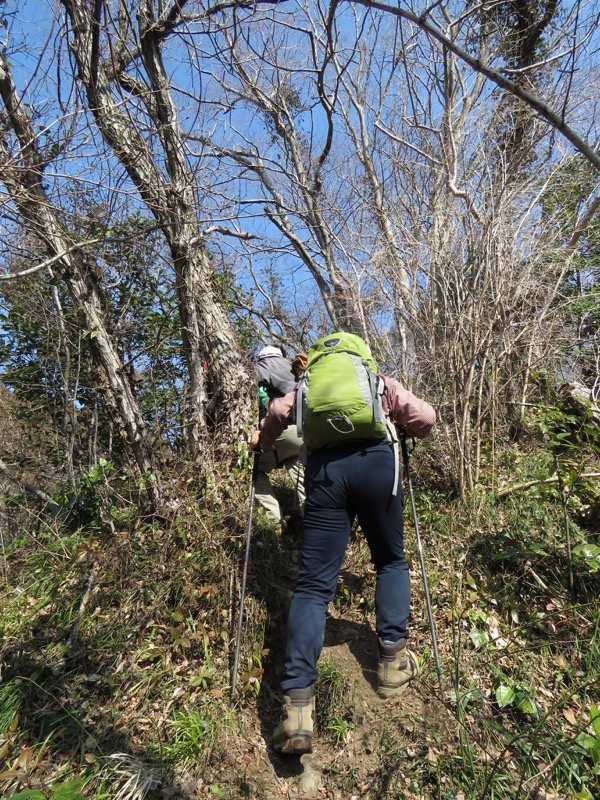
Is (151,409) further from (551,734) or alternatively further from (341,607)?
(551,734)

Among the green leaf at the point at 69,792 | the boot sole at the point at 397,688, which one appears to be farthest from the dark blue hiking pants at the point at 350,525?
the green leaf at the point at 69,792

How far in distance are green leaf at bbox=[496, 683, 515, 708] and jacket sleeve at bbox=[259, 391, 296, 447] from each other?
1864 mm

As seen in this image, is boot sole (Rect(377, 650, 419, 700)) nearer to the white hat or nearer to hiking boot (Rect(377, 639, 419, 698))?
hiking boot (Rect(377, 639, 419, 698))

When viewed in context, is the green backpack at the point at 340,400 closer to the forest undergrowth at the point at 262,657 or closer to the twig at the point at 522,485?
the forest undergrowth at the point at 262,657

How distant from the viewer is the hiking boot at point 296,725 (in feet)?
7.34

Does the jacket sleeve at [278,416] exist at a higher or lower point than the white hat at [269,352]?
lower

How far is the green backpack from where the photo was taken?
256 centimetres

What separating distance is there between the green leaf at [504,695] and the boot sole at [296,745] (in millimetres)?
989

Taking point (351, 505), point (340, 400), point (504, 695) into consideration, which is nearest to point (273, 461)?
point (351, 505)

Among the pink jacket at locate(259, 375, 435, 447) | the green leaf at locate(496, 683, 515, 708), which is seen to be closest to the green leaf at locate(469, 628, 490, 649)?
the green leaf at locate(496, 683, 515, 708)

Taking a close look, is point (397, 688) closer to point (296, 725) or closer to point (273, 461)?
point (296, 725)

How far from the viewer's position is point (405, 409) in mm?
2908

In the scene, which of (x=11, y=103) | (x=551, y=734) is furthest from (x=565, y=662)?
(x=11, y=103)

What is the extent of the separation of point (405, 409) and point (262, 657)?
182 centimetres
